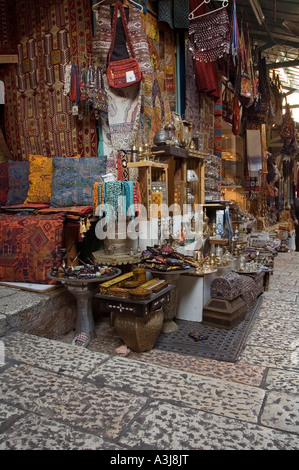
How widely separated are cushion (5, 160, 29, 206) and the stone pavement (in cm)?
251

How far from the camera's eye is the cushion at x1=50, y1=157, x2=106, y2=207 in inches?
171

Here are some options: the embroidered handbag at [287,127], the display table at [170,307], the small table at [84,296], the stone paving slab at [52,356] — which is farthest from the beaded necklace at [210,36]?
the embroidered handbag at [287,127]

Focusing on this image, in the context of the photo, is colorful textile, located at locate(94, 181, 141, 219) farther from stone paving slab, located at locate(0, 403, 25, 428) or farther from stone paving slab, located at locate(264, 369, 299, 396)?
stone paving slab, located at locate(0, 403, 25, 428)

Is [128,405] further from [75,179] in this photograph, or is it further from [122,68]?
[122,68]

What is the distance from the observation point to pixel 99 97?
450 cm

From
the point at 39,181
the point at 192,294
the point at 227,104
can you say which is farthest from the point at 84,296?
the point at 227,104

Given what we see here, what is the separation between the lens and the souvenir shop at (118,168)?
3559 mm

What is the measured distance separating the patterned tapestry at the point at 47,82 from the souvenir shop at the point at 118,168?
0.02 m

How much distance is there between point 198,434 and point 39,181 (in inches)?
149

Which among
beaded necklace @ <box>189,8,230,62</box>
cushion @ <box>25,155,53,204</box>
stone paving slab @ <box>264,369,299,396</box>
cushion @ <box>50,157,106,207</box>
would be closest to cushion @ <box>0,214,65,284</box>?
cushion @ <box>50,157,106,207</box>

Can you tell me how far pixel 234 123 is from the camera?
820cm

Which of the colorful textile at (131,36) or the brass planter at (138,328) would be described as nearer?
the brass planter at (138,328)

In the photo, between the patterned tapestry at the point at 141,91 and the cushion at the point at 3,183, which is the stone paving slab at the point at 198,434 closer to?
the patterned tapestry at the point at 141,91

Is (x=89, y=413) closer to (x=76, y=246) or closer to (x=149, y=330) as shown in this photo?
(x=149, y=330)
